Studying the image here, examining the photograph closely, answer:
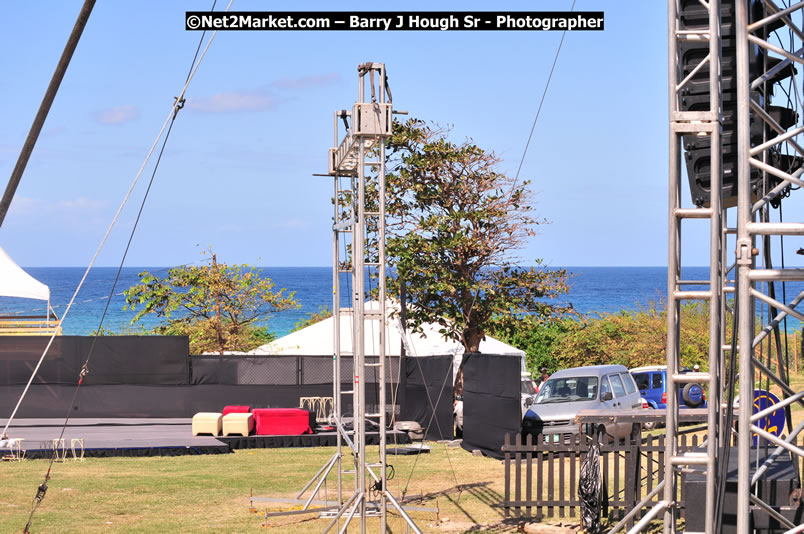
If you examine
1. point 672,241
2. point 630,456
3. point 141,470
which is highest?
point 672,241

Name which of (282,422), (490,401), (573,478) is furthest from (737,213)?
(282,422)

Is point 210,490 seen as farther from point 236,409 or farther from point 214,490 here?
point 236,409

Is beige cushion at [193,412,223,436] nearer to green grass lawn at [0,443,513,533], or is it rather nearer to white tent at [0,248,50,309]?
green grass lawn at [0,443,513,533]

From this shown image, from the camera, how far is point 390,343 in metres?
25.2

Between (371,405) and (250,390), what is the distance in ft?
9.70

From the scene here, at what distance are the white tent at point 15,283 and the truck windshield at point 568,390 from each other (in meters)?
12.5

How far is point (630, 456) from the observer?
12102mm

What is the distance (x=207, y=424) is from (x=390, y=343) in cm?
622

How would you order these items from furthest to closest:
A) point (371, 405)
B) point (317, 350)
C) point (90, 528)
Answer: point (317, 350)
point (371, 405)
point (90, 528)

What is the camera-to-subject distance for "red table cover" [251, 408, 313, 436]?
2044 cm

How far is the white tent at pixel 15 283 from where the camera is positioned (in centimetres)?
2411

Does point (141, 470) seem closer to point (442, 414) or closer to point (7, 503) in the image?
point (7, 503)

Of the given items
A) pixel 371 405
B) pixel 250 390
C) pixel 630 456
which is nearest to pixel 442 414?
pixel 371 405

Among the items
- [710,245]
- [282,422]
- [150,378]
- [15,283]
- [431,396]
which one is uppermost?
[710,245]
